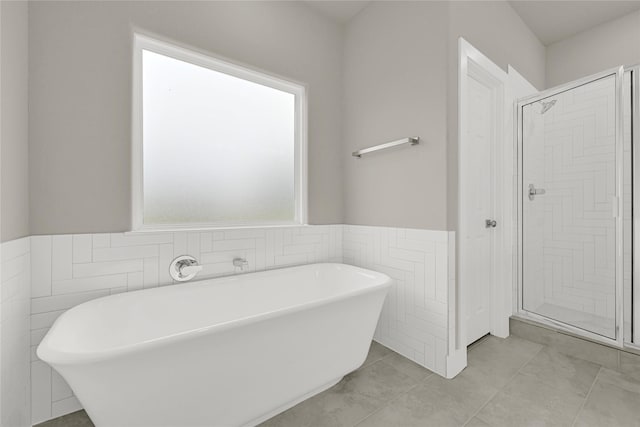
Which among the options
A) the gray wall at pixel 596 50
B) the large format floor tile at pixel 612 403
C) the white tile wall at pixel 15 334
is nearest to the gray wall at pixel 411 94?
the gray wall at pixel 596 50

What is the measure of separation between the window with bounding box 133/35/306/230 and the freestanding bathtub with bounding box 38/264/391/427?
515 mm

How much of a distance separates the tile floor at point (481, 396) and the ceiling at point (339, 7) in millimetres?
2806

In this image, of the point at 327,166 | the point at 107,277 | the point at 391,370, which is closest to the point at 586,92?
the point at 327,166

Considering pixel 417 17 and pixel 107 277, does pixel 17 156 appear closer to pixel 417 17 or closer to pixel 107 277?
pixel 107 277

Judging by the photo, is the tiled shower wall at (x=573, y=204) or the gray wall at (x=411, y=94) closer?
the gray wall at (x=411, y=94)

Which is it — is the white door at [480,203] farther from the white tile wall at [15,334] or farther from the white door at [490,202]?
the white tile wall at [15,334]

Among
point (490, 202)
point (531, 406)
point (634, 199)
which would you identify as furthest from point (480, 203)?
point (531, 406)

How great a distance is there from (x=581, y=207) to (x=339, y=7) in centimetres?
255

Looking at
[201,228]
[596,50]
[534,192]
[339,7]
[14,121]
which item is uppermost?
[339,7]

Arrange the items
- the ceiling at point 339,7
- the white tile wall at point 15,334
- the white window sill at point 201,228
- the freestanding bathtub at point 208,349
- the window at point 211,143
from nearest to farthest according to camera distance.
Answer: the freestanding bathtub at point 208,349 < the white tile wall at point 15,334 < the white window sill at point 201,228 < the window at point 211,143 < the ceiling at point 339,7

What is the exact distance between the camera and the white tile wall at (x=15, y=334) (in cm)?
106

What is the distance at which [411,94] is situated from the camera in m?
1.95

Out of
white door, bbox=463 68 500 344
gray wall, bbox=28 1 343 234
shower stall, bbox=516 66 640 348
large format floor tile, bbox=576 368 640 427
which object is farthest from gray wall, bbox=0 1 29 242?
shower stall, bbox=516 66 640 348

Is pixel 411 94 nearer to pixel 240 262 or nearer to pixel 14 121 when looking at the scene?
pixel 240 262
